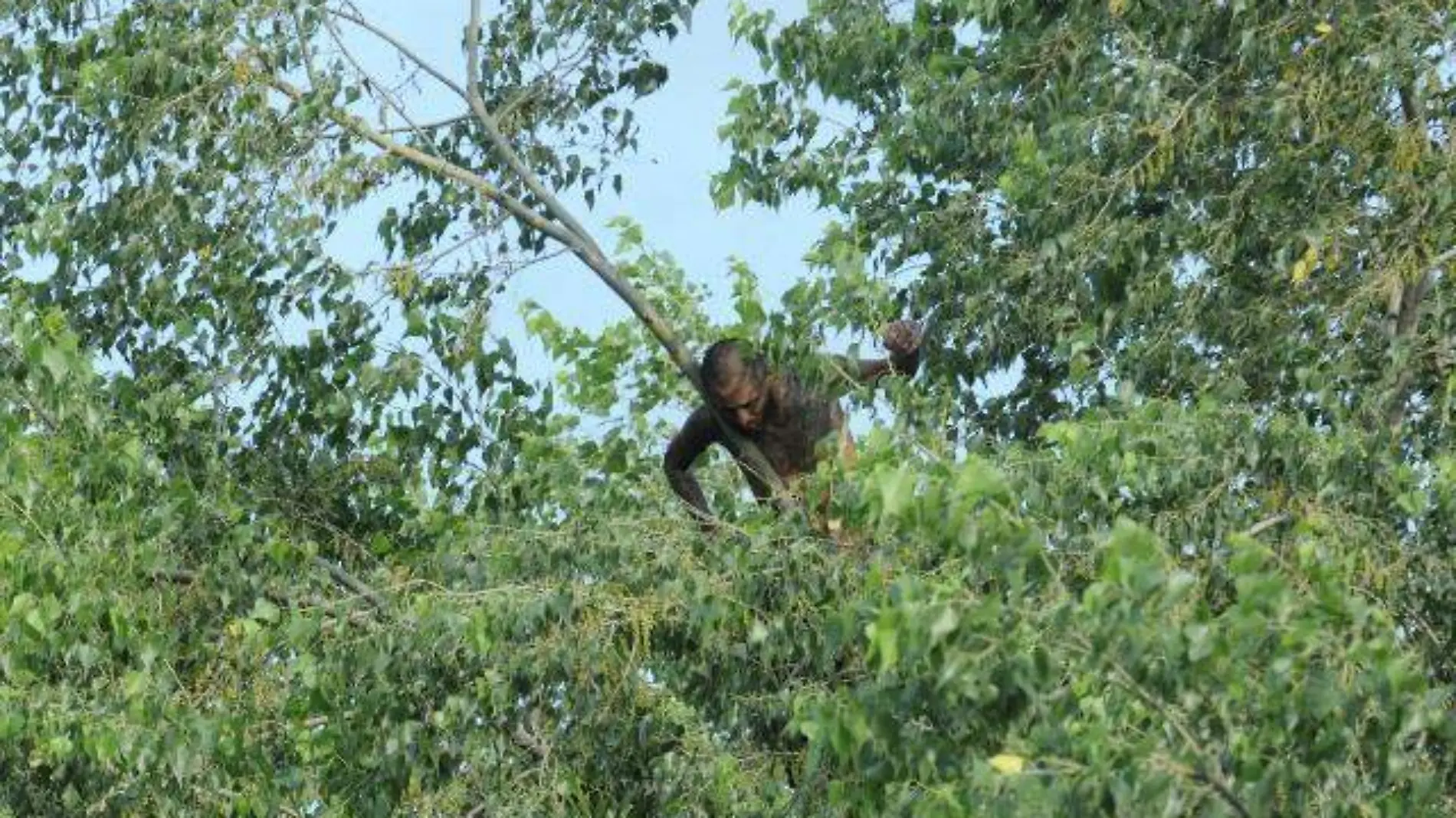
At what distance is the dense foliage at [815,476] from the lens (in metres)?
7.43

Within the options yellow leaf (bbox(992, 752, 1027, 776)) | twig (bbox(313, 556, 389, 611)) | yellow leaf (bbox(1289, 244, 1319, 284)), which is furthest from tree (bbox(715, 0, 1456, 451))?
yellow leaf (bbox(992, 752, 1027, 776))

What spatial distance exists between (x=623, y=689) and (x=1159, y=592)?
3498 mm

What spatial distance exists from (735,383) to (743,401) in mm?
85

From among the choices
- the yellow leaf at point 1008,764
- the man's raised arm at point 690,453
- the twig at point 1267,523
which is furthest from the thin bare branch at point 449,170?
the yellow leaf at point 1008,764

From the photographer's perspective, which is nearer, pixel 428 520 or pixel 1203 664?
pixel 1203 664

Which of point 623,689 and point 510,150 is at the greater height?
point 510,150

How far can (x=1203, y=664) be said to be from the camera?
7.10 m

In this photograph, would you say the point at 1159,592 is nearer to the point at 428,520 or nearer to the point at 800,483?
the point at 800,483

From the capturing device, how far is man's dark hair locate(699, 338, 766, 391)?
1101 cm

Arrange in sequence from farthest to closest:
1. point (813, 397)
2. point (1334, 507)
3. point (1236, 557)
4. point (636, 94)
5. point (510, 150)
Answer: point (636, 94)
point (510, 150)
point (813, 397)
point (1334, 507)
point (1236, 557)

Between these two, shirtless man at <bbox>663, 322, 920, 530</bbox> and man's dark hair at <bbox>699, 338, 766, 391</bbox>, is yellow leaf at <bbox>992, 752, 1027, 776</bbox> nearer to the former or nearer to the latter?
shirtless man at <bbox>663, 322, 920, 530</bbox>

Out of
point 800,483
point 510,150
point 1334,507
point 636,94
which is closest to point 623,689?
point 800,483

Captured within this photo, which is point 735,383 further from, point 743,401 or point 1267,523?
point 1267,523

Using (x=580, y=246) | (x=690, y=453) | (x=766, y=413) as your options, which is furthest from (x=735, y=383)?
(x=580, y=246)
